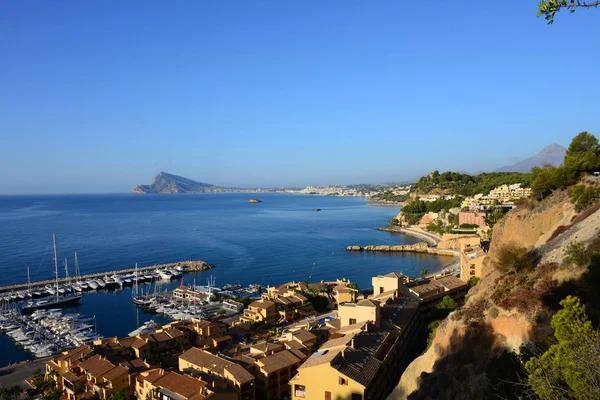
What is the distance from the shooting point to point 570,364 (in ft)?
16.0

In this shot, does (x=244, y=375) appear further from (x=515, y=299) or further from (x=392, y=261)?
(x=392, y=261)

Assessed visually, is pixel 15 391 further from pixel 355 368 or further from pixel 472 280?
pixel 472 280

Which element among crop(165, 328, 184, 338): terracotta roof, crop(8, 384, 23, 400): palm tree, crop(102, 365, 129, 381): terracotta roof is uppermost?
crop(102, 365, 129, 381): terracotta roof

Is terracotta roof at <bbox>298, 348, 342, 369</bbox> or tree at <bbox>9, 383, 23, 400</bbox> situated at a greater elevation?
terracotta roof at <bbox>298, 348, 342, 369</bbox>

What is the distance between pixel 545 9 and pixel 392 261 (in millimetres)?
37756

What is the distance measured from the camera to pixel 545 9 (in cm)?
490

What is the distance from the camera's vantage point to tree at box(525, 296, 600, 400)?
4512 mm

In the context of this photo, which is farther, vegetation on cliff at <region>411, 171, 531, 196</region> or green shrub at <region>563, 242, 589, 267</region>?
vegetation on cliff at <region>411, 171, 531, 196</region>

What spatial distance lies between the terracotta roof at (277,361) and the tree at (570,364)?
32.4ft

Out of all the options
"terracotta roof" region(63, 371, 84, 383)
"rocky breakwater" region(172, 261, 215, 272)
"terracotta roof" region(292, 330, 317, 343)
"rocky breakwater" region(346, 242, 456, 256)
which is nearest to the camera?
"terracotta roof" region(63, 371, 84, 383)

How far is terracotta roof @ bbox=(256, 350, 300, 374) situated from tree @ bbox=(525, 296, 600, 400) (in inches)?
389

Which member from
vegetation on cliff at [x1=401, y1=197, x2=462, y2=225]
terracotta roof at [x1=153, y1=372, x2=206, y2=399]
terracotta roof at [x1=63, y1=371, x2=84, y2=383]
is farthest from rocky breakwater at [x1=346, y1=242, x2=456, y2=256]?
terracotta roof at [x1=153, y1=372, x2=206, y2=399]

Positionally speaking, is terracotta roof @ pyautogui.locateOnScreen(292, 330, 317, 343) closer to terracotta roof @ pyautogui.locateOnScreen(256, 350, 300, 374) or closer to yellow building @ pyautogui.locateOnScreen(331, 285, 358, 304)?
terracotta roof @ pyautogui.locateOnScreen(256, 350, 300, 374)

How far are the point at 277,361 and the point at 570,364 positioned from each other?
36.4 ft
